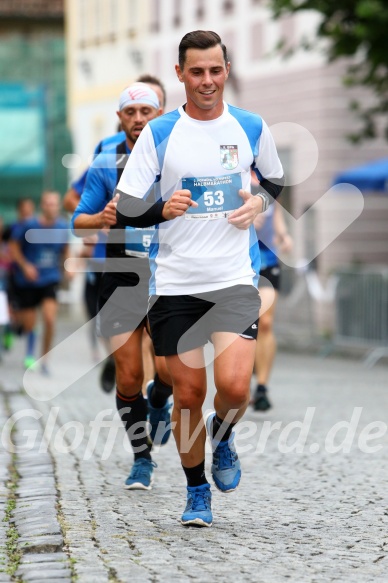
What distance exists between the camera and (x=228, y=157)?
21.5 ft

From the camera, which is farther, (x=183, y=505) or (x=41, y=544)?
(x=183, y=505)

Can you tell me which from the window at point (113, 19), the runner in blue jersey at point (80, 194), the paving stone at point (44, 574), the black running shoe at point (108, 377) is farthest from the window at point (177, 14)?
the paving stone at point (44, 574)

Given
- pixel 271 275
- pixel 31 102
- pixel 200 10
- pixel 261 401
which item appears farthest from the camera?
pixel 200 10

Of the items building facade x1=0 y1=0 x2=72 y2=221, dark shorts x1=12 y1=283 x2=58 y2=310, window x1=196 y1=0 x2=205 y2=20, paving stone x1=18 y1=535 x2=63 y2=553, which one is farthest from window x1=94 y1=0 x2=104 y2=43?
paving stone x1=18 y1=535 x2=63 y2=553

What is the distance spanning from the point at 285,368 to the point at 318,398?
461 cm

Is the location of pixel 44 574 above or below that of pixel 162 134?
below

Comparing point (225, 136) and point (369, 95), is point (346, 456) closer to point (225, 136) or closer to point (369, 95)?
point (225, 136)

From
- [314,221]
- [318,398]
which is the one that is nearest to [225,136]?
[318,398]

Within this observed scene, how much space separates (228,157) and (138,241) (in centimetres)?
149

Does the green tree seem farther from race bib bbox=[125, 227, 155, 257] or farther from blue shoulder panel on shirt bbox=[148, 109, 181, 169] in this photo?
blue shoulder panel on shirt bbox=[148, 109, 181, 169]

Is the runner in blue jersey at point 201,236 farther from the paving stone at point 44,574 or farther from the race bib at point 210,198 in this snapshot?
the paving stone at point 44,574

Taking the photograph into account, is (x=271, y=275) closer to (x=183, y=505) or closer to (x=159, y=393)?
(x=159, y=393)

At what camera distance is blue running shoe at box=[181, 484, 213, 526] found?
6.61m

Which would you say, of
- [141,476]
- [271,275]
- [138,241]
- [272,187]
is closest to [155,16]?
[271,275]
